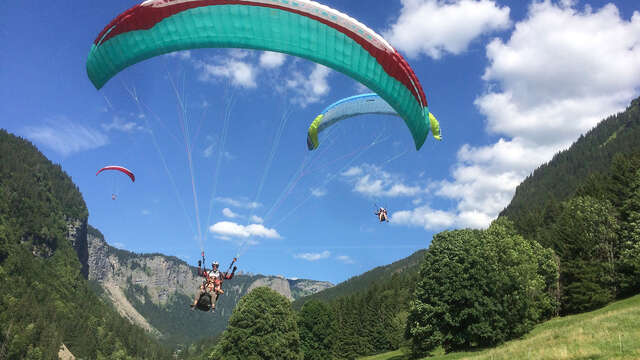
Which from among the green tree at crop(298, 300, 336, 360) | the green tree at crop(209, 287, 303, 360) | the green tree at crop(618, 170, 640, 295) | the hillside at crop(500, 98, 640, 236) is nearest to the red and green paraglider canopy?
the green tree at crop(209, 287, 303, 360)

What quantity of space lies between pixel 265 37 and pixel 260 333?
30.7 metres

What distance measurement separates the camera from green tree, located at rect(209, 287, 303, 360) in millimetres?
35938

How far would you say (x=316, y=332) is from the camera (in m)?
52.2

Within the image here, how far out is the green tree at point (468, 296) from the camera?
25.7 meters

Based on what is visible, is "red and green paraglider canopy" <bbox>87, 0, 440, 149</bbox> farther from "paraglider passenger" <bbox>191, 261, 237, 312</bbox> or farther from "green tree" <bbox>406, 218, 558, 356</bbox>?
"green tree" <bbox>406, 218, 558, 356</bbox>

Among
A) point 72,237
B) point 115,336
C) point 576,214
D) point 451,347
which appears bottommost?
point 115,336

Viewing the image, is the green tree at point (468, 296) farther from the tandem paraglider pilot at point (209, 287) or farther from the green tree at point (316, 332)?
the green tree at point (316, 332)

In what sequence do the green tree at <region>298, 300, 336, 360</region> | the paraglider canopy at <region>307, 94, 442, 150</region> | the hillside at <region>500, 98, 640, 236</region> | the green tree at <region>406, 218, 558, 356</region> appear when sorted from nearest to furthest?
the paraglider canopy at <region>307, 94, 442, 150</region> < the green tree at <region>406, 218, 558, 356</region> < the green tree at <region>298, 300, 336, 360</region> < the hillside at <region>500, 98, 640, 236</region>

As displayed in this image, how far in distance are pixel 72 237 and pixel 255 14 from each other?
221240mm

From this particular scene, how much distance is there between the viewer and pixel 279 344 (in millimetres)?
37281

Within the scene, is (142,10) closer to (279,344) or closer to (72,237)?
(279,344)

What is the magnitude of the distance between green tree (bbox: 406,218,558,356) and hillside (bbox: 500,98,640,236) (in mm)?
70458

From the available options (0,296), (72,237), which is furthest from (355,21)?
(72,237)

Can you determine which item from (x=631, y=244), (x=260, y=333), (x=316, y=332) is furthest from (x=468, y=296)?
(x=316, y=332)
